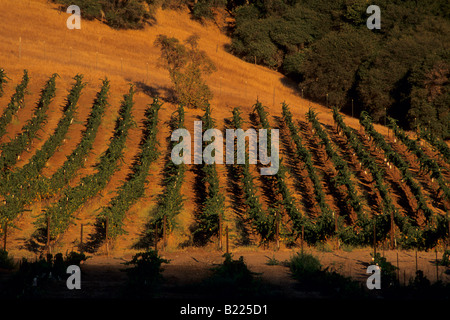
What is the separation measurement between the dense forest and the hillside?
140cm

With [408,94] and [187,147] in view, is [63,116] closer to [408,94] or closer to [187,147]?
[187,147]

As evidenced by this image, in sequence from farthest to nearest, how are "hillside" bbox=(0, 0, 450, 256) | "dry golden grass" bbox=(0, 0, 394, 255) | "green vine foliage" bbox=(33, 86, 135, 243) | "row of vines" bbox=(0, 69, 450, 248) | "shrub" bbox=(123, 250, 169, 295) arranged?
"dry golden grass" bbox=(0, 0, 394, 255) < "hillside" bbox=(0, 0, 450, 256) < "row of vines" bbox=(0, 69, 450, 248) < "green vine foliage" bbox=(33, 86, 135, 243) < "shrub" bbox=(123, 250, 169, 295)

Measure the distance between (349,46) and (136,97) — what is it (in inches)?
666

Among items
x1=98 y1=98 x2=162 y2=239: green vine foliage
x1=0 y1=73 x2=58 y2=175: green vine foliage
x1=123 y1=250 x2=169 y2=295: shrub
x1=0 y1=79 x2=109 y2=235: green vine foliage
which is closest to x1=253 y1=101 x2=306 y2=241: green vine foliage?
x1=98 y1=98 x2=162 y2=239: green vine foliage

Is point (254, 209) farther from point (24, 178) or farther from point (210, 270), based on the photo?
point (24, 178)

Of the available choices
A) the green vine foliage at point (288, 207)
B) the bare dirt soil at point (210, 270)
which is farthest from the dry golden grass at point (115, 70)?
the bare dirt soil at point (210, 270)

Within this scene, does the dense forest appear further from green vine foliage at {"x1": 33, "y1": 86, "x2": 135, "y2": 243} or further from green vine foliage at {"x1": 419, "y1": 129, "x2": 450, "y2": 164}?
green vine foliage at {"x1": 33, "y1": 86, "x2": 135, "y2": 243}

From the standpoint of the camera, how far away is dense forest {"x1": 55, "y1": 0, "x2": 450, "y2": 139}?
3497 centimetres

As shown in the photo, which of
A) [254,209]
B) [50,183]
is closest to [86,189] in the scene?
[50,183]

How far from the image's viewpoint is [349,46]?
42.3m

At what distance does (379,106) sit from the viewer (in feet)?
124

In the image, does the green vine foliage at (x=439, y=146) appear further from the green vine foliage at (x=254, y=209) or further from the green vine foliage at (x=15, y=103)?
the green vine foliage at (x=15, y=103)

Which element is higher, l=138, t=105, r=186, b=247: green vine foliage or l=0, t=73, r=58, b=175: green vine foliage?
l=0, t=73, r=58, b=175: green vine foliage

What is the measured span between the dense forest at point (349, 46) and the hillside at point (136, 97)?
1.40 m
